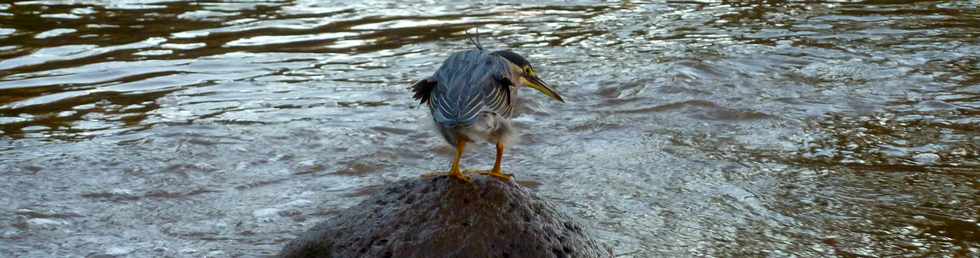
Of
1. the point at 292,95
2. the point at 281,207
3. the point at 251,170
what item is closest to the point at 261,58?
the point at 292,95

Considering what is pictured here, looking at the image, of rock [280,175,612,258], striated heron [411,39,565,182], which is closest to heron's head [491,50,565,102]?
striated heron [411,39,565,182]

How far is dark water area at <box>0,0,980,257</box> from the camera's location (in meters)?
6.10

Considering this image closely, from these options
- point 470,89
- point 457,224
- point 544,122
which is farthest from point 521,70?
point 544,122

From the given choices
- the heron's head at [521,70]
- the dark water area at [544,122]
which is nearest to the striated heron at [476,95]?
the heron's head at [521,70]

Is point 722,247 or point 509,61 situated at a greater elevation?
point 509,61

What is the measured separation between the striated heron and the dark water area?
1.42 metres

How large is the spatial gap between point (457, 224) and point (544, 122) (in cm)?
400

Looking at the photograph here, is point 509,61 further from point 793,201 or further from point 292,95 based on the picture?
point 292,95

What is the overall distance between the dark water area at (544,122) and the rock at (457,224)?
1.20 m

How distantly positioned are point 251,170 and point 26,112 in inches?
90.6

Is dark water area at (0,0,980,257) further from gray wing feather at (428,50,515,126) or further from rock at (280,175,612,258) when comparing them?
gray wing feather at (428,50,515,126)

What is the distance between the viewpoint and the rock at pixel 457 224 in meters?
4.41

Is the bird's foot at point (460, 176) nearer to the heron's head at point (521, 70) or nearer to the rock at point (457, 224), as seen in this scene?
the rock at point (457, 224)

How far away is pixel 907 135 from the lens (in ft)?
25.0
